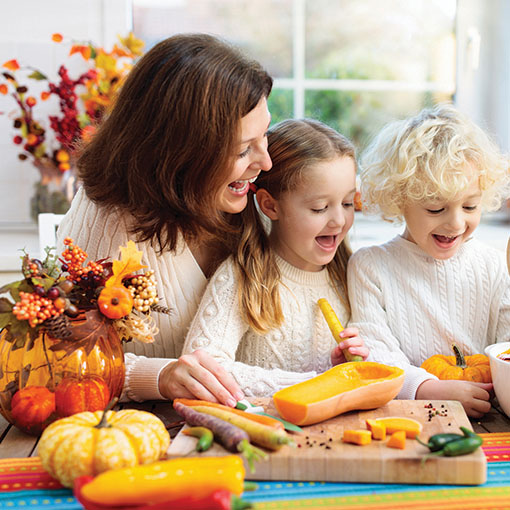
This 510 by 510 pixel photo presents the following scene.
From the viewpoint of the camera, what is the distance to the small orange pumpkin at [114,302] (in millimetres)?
1031

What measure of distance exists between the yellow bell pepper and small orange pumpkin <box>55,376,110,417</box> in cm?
24

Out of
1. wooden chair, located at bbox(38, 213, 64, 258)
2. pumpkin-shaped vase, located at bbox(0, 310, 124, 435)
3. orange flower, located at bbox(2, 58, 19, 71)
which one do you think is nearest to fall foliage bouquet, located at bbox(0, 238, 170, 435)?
pumpkin-shaped vase, located at bbox(0, 310, 124, 435)

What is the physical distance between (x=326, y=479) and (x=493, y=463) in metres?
0.26

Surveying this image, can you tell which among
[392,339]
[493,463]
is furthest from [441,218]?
[493,463]

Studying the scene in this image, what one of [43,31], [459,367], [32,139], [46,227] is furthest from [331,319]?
[43,31]

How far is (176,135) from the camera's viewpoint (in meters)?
1.33

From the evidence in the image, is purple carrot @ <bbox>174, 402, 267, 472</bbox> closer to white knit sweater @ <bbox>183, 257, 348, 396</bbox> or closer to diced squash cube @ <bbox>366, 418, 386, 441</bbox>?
diced squash cube @ <bbox>366, 418, 386, 441</bbox>

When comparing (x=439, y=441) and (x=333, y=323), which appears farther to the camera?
(x=333, y=323)

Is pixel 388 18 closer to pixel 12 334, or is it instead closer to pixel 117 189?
pixel 117 189

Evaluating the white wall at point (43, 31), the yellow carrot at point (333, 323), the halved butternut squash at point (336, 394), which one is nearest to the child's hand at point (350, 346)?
the yellow carrot at point (333, 323)

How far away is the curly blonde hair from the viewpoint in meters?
1.41

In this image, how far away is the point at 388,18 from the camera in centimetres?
303

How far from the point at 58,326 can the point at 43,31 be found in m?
2.04

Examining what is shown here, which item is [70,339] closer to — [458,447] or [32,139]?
[458,447]
